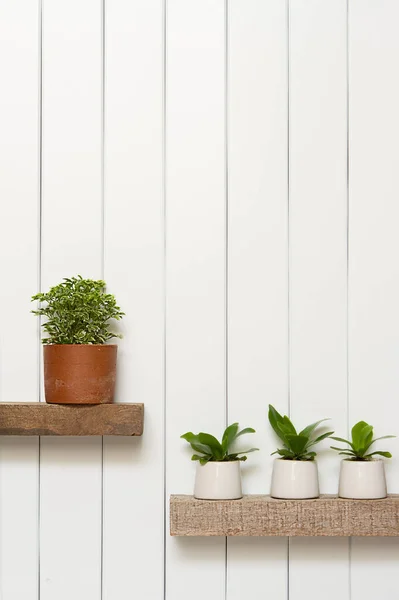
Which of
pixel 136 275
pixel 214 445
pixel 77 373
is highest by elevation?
pixel 136 275

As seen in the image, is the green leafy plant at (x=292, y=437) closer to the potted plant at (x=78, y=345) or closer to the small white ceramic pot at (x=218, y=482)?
the small white ceramic pot at (x=218, y=482)

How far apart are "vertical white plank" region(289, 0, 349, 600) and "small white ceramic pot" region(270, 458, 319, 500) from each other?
0.07 meters

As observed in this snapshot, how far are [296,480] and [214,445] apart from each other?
148mm

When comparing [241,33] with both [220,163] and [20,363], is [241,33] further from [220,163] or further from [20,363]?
[20,363]

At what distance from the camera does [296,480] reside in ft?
4.32

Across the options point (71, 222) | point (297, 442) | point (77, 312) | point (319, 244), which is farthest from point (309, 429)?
point (71, 222)

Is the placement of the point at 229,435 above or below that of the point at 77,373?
below

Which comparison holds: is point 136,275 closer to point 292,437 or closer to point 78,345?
point 78,345

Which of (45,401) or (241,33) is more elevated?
(241,33)

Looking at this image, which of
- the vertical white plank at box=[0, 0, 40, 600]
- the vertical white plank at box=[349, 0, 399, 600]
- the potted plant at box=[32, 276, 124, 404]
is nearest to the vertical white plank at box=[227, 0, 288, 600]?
the vertical white plank at box=[349, 0, 399, 600]

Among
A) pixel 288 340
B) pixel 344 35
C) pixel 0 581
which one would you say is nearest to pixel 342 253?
pixel 288 340

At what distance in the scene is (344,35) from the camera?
4.65ft

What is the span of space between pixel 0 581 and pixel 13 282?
0.52 metres

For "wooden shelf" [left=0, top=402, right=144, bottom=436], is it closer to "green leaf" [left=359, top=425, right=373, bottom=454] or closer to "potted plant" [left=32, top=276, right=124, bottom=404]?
"potted plant" [left=32, top=276, right=124, bottom=404]
